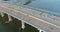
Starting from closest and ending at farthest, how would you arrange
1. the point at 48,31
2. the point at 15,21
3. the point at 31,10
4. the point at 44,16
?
the point at 48,31, the point at 44,16, the point at 31,10, the point at 15,21

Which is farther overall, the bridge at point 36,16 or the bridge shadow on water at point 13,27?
the bridge shadow on water at point 13,27

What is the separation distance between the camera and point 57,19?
19359 millimetres

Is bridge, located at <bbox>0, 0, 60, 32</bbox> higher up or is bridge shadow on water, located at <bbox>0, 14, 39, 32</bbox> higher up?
bridge, located at <bbox>0, 0, 60, 32</bbox>

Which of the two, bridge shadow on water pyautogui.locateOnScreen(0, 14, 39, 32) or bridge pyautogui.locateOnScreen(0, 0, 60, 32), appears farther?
bridge shadow on water pyautogui.locateOnScreen(0, 14, 39, 32)

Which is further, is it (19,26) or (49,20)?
(19,26)

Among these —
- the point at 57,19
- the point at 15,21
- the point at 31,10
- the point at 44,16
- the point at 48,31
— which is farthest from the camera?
the point at 15,21

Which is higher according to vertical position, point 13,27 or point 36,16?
point 36,16

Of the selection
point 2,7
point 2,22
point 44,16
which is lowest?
point 2,22

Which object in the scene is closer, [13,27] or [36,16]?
[36,16]

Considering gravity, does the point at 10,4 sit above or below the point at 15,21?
above

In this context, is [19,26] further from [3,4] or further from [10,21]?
[3,4]

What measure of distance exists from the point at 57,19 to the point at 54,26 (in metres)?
1.55

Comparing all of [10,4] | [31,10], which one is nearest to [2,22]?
[10,4]

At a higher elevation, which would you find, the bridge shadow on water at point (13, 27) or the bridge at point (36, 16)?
the bridge at point (36, 16)
